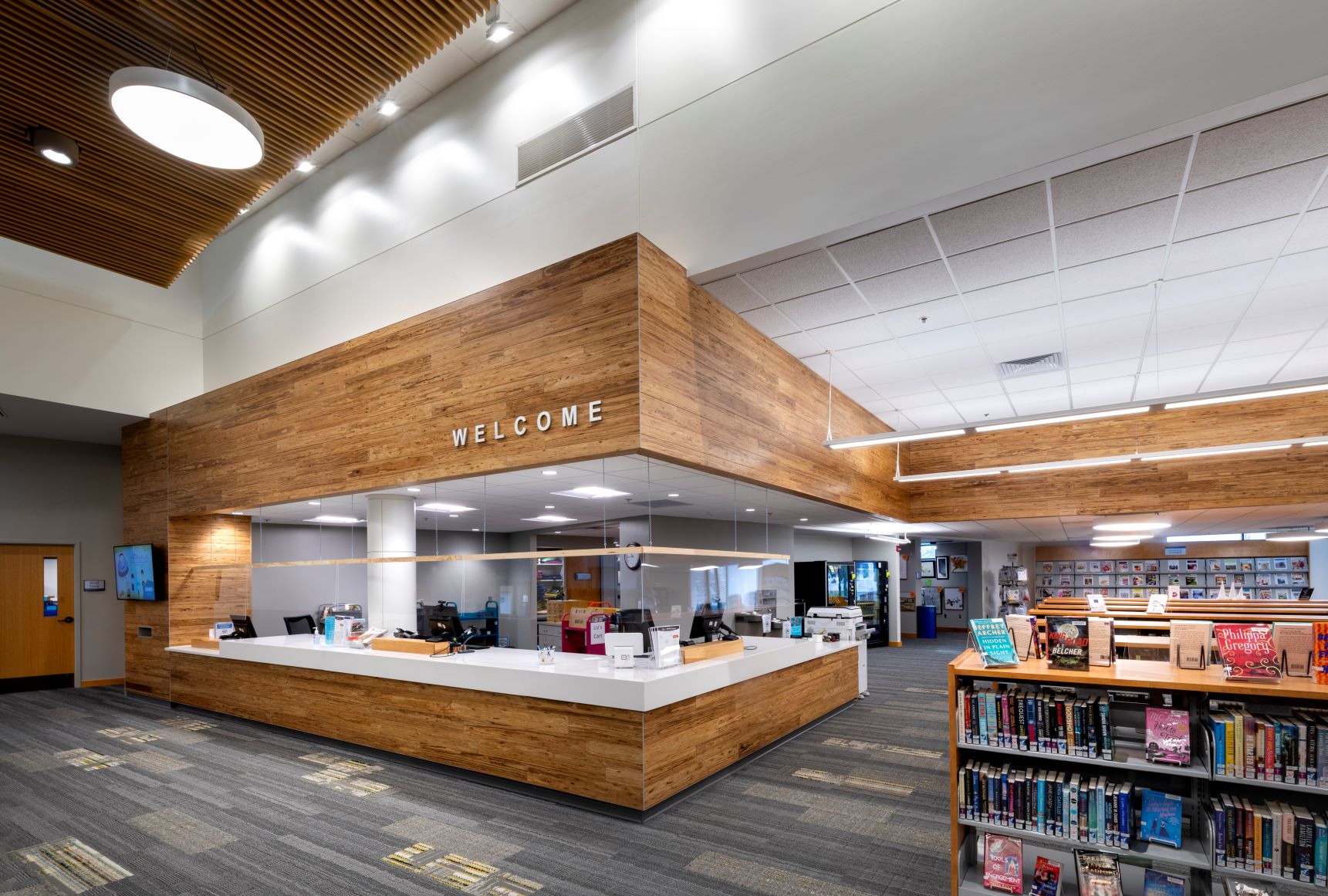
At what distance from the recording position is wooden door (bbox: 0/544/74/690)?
33.6 feet

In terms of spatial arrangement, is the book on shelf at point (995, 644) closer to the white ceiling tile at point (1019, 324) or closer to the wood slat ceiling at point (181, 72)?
the white ceiling tile at point (1019, 324)

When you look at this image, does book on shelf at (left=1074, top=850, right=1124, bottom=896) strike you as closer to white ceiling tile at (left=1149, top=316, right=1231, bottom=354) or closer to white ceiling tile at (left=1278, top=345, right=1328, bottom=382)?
white ceiling tile at (left=1149, top=316, right=1231, bottom=354)

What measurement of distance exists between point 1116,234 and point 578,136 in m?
3.97

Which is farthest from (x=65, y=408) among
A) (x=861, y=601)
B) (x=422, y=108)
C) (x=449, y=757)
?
(x=861, y=601)

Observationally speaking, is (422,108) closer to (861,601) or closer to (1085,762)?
(1085,762)

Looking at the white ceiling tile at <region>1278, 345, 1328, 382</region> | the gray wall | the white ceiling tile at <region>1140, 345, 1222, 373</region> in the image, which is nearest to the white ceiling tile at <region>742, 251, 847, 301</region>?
the white ceiling tile at <region>1140, 345, 1222, 373</region>

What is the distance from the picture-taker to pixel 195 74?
5332mm

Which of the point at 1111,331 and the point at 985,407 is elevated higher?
the point at 1111,331

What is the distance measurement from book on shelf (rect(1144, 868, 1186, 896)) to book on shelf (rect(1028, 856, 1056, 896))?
336 millimetres

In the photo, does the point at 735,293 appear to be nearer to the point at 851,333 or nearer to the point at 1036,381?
the point at 851,333

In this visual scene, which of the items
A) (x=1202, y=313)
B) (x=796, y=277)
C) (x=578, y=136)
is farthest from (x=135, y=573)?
(x=1202, y=313)

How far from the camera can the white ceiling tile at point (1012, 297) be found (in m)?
5.45

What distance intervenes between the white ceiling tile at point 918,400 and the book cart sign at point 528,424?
17.6ft

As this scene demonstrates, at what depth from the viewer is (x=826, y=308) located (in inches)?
233
